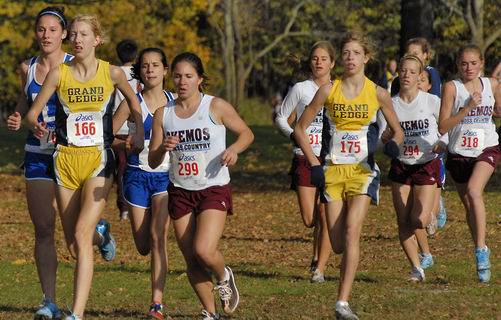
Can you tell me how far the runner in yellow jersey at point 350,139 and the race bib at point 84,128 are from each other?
1.60 meters

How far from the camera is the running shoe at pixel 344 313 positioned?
9281mm

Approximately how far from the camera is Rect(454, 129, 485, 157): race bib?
11797 mm

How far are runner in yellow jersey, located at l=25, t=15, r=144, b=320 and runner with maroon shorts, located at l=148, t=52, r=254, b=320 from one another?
0.37 m

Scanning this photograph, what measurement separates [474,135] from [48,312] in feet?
14.4

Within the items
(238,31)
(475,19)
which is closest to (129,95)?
(475,19)

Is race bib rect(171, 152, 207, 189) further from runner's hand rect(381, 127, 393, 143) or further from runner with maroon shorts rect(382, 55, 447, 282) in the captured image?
runner with maroon shorts rect(382, 55, 447, 282)

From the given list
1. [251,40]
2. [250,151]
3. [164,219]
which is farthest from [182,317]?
[251,40]

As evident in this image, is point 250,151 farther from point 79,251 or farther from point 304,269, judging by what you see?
point 79,251

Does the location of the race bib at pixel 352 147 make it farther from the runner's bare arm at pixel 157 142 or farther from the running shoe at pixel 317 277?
the running shoe at pixel 317 277

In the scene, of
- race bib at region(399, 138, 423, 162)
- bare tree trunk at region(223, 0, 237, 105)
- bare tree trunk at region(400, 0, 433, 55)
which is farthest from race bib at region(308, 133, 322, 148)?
bare tree trunk at region(223, 0, 237, 105)

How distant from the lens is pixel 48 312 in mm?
9531

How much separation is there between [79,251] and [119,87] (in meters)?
1.21

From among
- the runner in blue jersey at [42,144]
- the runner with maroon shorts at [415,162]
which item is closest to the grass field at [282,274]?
the runner with maroon shorts at [415,162]

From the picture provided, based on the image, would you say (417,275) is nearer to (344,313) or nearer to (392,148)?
(392,148)
